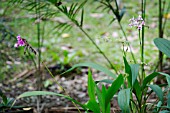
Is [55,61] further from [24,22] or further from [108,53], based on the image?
[24,22]

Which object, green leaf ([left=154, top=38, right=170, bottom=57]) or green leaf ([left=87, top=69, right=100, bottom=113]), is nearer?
green leaf ([left=87, top=69, right=100, bottom=113])

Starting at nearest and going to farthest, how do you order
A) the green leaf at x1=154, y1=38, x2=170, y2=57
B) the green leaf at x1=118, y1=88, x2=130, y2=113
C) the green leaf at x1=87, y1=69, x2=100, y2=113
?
the green leaf at x1=118, y1=88, x2=130, y2=113 < the green leaf at x1=87, y1=69, x2=100, y2=113 < the green leaf at x1=154, y1=38, x2=170, y2=57

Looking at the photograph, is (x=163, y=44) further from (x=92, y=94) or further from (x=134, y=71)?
(x=92, y=94)

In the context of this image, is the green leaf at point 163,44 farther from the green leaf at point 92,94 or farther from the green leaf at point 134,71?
the green leaf at point 92,94

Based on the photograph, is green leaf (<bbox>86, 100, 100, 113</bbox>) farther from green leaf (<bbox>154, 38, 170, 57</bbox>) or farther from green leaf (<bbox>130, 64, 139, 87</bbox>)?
green leaf (<bbox>154, 38, 170, 57</bbox>)

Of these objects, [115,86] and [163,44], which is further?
[163,44]

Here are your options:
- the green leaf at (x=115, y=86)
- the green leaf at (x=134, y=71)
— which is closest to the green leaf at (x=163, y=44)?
the green leaf at (x=134, y=71)

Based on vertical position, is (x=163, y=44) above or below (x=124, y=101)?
above

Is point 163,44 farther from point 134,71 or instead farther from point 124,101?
point 124,101

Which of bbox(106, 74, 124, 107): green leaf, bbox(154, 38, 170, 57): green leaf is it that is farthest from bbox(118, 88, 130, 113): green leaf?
bbox(154, 38, 170, 57): green leaf

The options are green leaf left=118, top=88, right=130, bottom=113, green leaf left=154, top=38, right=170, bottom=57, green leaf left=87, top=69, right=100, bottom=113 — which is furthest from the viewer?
green leaf left=154, top=38, right=170, bottom=57

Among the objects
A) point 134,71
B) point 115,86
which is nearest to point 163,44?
point 134,71
